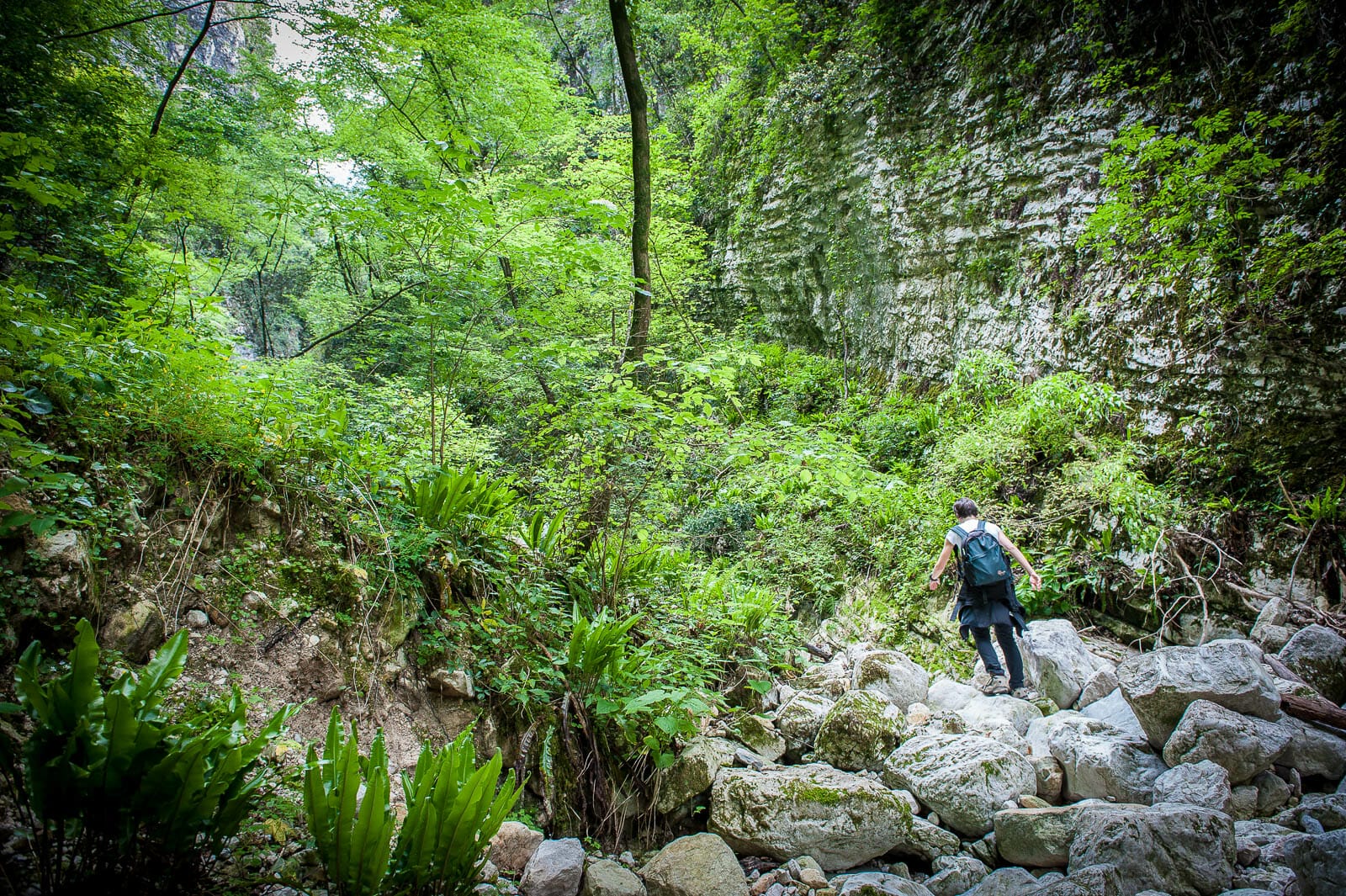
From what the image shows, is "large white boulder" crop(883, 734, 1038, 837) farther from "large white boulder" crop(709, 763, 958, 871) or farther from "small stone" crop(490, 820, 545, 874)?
"small stone" crop(490, 820, 545, 874)

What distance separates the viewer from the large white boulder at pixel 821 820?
119 inches

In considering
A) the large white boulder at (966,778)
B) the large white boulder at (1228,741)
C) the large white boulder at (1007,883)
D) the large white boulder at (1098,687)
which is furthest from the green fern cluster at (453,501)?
the large white boulder at (1098,687)

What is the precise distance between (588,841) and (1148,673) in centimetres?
369

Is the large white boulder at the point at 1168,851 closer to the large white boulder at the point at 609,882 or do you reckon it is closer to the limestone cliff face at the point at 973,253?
the large white boulder at the point at 609,882

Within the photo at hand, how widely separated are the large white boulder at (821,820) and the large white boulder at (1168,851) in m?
0.77

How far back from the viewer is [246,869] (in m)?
1.97

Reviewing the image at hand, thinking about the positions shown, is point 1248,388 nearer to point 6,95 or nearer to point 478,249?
point 478,249

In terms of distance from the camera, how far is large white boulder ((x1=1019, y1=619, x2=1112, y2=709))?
14.1 ft

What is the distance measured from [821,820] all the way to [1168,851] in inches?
60.9

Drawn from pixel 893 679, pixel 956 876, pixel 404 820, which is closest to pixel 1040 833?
pixel 956 876

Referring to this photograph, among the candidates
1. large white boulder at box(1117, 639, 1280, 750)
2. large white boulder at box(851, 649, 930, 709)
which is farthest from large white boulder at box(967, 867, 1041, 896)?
large white boulder at box(851, 649, 930, 709)

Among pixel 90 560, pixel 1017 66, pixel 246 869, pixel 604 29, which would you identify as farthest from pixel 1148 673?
pixel 604 29

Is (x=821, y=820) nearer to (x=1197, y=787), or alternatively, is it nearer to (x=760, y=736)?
(x=760, y=736)

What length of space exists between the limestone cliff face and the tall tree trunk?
5387mm
